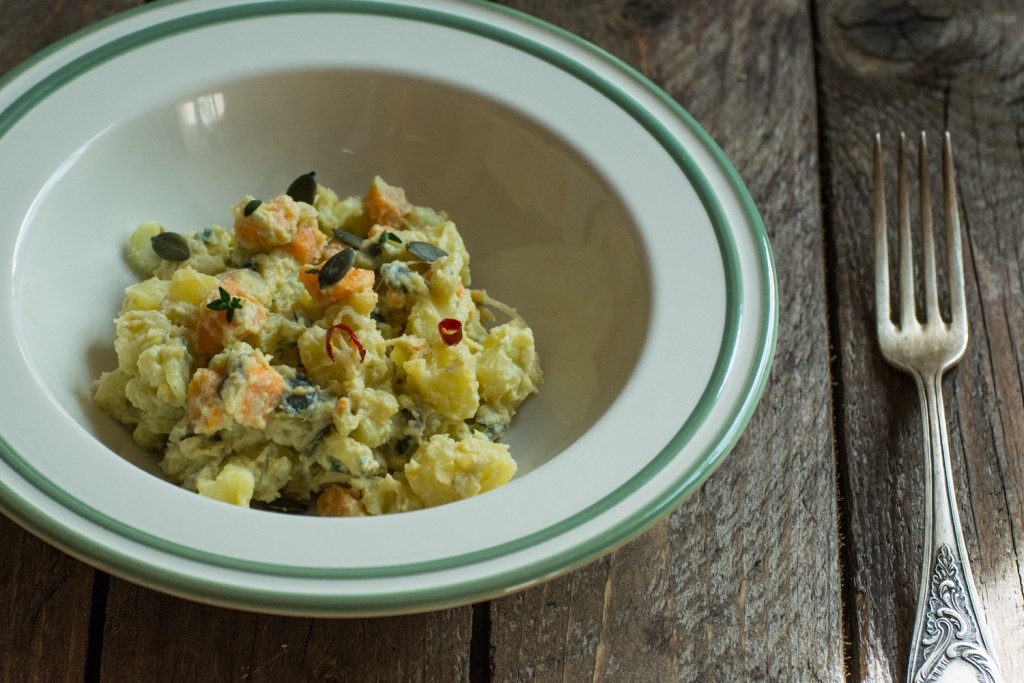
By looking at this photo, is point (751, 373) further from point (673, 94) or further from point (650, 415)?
point (673, 94)

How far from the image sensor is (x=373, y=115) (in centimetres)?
228

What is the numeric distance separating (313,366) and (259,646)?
49 centimetres

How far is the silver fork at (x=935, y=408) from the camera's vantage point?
1.81m

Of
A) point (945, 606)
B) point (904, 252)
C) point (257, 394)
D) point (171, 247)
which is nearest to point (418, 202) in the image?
point (171, 247)

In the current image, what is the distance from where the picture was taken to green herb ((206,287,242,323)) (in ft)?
5.91

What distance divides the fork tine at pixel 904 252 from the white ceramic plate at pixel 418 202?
0.54 metres

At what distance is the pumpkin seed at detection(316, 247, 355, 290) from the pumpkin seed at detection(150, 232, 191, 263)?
11.5 inches

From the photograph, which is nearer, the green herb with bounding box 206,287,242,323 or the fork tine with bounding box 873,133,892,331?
the green herb with bounding box 206,287,242,323

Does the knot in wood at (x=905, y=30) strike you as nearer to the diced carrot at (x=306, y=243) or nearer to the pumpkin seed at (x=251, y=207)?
the diced carrot at (x=306, y=243)

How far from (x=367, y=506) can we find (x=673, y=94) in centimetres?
154

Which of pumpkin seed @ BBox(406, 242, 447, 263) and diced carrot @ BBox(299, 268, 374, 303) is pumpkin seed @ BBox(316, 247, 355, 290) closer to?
diced carrot @ BBox(299, 268, 374, 303)

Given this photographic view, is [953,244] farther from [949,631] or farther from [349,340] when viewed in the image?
[349,340]

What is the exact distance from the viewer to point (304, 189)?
2180mm

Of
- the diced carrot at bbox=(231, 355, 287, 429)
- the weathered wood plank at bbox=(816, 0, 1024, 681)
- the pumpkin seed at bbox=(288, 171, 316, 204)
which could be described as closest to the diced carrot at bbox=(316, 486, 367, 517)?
the diced carrot at bbox=(231, 355, 287, 429)
